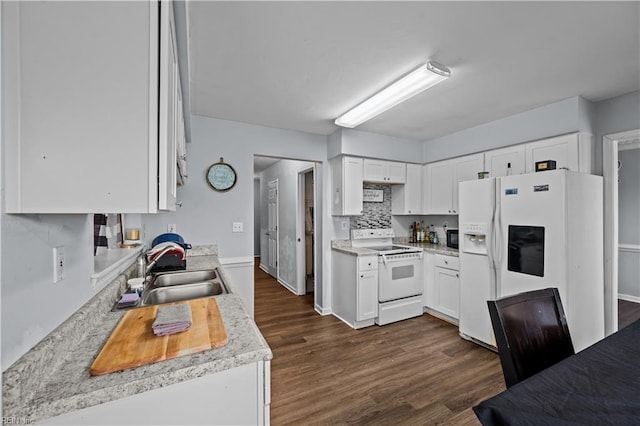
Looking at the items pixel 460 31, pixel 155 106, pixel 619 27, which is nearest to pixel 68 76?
pixel 155 106

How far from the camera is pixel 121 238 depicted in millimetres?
2354

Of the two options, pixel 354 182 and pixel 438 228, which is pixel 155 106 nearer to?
pixel 354 182

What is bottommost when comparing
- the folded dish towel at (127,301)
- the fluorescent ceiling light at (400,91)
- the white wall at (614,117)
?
the folded dish towel at (127,301)

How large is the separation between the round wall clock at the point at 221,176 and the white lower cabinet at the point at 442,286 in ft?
8.51

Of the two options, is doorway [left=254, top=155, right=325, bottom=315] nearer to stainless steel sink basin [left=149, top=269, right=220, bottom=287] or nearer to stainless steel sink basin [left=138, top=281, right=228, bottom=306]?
stainless steel sink basin [left=149, top=269, right=220, bottom=287]

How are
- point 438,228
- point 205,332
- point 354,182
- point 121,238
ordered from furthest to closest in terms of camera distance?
point 438,228, point 354,182, point 121,238, point 205,332

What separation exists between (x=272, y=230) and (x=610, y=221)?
15.8 ft

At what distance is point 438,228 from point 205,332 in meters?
3.73

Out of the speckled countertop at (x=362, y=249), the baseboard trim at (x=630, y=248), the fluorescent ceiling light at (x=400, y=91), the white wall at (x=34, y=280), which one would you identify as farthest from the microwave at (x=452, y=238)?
the white wall at (x=34, y=280)

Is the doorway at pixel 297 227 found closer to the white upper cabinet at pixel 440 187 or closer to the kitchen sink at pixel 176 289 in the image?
the white upper cabinet at pixel 440 187

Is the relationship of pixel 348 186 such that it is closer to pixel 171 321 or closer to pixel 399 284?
pixel 399 284

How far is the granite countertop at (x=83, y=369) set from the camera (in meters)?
0.66

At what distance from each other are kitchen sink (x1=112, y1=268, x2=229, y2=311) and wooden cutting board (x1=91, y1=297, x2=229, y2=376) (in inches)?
12.7

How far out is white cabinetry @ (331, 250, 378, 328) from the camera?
10.2 feet
